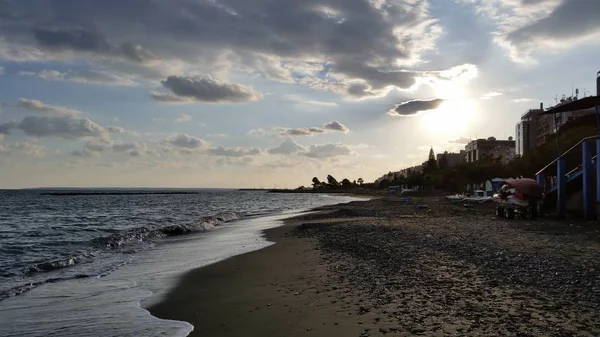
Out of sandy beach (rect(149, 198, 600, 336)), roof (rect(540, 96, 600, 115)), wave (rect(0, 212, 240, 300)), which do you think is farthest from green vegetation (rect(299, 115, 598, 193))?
wave (rect(0, 212, 240, 300))

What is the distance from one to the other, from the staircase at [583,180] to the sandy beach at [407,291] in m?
9.13

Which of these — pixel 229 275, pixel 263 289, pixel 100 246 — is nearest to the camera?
pixel 263 289

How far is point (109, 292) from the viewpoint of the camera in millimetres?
11016

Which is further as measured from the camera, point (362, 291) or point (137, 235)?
point (137, 235)

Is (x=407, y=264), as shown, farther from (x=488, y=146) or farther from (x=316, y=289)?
→ (x=488, y=146)

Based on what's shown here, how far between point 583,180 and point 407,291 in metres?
18.8

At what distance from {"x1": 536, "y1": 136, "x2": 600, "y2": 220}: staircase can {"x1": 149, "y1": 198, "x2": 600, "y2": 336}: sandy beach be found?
913 centimetres

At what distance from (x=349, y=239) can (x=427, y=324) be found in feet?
40.7

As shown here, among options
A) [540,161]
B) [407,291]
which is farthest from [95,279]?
[540,161]

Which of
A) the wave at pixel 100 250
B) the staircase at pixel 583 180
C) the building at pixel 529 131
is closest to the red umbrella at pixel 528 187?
the staircase at pixel 583 180

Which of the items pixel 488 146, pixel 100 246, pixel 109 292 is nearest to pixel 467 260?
pixel 109 292

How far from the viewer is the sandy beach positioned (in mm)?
6684

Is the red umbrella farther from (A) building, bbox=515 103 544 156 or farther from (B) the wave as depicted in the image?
(A) building, bbox=515 103 544 156

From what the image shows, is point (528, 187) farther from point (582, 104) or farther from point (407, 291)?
point (407, 291)
